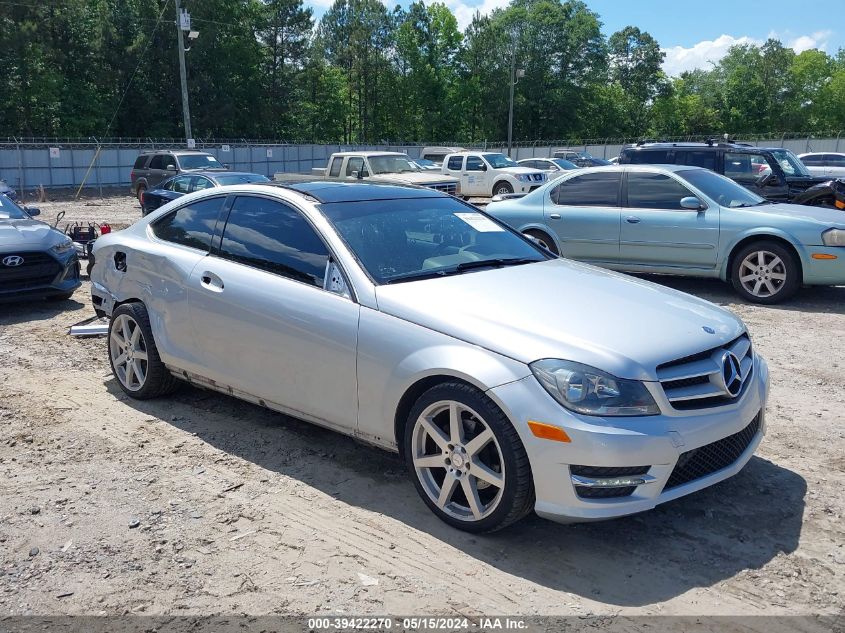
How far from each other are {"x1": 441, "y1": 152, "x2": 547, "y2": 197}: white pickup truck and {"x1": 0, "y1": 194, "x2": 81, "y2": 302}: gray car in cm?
1801

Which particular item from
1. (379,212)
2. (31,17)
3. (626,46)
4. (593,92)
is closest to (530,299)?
(379,212)

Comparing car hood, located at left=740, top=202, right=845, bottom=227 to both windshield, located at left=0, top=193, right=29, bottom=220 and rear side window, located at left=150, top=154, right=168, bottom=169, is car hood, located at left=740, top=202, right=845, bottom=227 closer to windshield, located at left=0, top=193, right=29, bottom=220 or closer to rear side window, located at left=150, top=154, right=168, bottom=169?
windshield, located at left=0, top=193, right=29, bottom=220

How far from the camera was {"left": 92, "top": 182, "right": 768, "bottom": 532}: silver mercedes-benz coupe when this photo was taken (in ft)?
11.0

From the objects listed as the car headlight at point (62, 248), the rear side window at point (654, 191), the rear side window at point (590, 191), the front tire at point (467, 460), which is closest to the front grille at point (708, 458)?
the front tire at point (467, 460)

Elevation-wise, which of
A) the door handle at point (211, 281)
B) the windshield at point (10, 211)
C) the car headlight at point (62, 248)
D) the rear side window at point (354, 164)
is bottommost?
the car headlight at point (62, 248)

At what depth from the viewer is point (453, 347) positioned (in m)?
3.62

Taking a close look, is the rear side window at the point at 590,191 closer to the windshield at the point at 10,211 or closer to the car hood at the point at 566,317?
the car hood at the point at 566,317

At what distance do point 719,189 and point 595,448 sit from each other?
291 inches

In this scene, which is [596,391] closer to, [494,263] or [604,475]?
[604,475]

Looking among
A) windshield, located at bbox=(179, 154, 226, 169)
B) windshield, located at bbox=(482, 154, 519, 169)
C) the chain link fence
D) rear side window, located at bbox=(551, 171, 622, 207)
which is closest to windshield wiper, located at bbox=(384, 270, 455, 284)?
rear side window, located at bbox=(551, 171, 622, 207)

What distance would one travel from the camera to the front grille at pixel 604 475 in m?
3.30

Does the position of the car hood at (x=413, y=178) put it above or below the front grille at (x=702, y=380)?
above

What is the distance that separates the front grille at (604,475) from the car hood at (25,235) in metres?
7.47

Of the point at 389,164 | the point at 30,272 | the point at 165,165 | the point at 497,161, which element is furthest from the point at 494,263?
the point at 497,161
